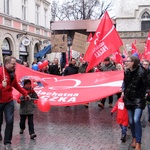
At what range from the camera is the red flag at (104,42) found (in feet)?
33.0

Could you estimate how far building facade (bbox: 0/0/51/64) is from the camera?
81.6ft

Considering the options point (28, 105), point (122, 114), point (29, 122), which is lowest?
point (29, 122)

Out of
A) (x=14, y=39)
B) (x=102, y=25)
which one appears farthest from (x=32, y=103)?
(x=14, y=39)

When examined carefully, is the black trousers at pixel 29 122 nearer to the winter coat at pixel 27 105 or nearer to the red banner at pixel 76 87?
the winter coat at pixel 27 105

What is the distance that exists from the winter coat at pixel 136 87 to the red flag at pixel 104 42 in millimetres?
3652

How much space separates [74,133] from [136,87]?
7.54 ft

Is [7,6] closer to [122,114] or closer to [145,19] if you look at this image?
[122,114]

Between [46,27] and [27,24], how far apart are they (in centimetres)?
682

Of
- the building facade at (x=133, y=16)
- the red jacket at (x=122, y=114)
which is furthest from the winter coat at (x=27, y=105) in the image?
the building facade at (x=133, y=16)

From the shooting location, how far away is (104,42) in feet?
33.2

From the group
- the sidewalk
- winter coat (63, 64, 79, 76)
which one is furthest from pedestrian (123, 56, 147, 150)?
winter coat (63, 64, 79, 76)

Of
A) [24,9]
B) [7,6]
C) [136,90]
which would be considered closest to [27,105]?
[136,90]

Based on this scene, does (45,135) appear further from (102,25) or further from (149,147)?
(102,25)

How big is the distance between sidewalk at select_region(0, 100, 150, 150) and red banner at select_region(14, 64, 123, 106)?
70cm
